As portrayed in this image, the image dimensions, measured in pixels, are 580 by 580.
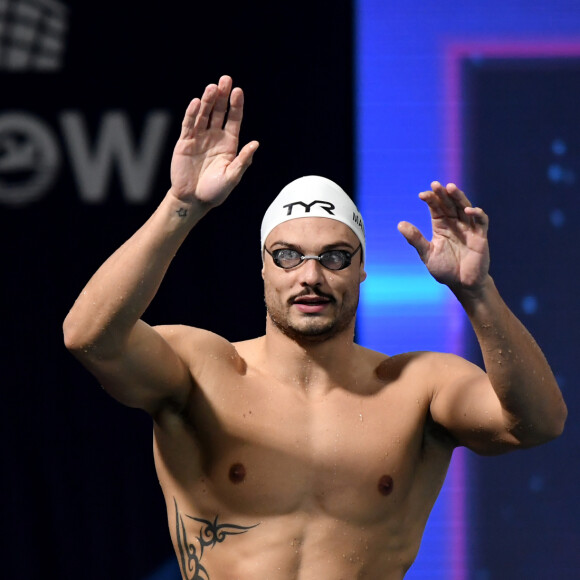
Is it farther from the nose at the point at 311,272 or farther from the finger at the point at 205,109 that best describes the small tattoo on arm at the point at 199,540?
the finger at the point at 205,109

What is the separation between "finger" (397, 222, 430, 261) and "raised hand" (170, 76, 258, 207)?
0.32 meters

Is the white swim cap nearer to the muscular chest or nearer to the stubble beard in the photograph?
the stubble beard

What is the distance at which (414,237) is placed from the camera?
2.33m

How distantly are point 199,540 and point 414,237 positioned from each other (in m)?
0.82

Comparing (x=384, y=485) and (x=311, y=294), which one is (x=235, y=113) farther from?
(x=384, y=485)

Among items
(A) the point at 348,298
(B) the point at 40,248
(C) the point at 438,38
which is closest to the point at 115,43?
(B) the point at 40,248

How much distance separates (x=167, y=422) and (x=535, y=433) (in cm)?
78

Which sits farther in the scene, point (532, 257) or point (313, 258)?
point (532, 257)

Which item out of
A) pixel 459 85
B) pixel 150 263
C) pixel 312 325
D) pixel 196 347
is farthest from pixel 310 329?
pixel 459 85

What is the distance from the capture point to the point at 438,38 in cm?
399

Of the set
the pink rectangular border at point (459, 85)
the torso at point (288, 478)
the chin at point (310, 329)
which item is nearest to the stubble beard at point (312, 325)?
the chin at point (310, 329)

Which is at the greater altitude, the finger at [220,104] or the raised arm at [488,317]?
the finger at [220,104]

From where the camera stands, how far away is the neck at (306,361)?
8.80 ft

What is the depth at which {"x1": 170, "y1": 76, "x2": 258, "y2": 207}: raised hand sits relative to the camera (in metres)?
2.29
